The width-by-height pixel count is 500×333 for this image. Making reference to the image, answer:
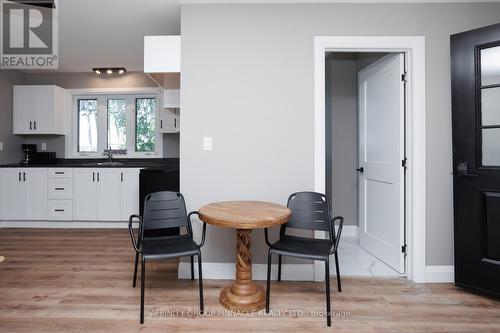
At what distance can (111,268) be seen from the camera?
2742 millimetres

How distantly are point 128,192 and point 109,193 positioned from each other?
0.98 ft

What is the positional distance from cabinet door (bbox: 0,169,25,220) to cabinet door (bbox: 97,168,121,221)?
1.19 m

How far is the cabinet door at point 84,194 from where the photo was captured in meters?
4.23

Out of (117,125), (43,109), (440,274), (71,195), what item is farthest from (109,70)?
(440,274)

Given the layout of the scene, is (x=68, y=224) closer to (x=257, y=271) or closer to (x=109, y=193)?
(x=109, y=193)

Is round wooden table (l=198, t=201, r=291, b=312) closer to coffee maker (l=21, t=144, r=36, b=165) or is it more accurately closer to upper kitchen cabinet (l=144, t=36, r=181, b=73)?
upper kitchen cabinet (l=144, t=36, r=181, b=73)

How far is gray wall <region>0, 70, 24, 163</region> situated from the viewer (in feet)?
14.2

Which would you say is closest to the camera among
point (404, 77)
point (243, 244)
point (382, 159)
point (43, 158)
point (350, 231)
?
point (243, 244)

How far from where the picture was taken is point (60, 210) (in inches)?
167

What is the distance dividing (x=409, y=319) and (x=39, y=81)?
6.15 meters

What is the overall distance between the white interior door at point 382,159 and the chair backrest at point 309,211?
2.94 ft

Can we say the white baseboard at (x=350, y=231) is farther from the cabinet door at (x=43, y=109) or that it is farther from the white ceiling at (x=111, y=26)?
the cabinet door at (x=43, y=109)

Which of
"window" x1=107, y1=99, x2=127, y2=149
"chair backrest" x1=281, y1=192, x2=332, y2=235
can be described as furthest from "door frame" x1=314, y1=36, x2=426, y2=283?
"window" x1=107, y1=99, x2=127, y2=149

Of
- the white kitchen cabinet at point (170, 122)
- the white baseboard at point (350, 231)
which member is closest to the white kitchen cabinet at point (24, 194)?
the white kitchen cabinet at point (170, 122)
